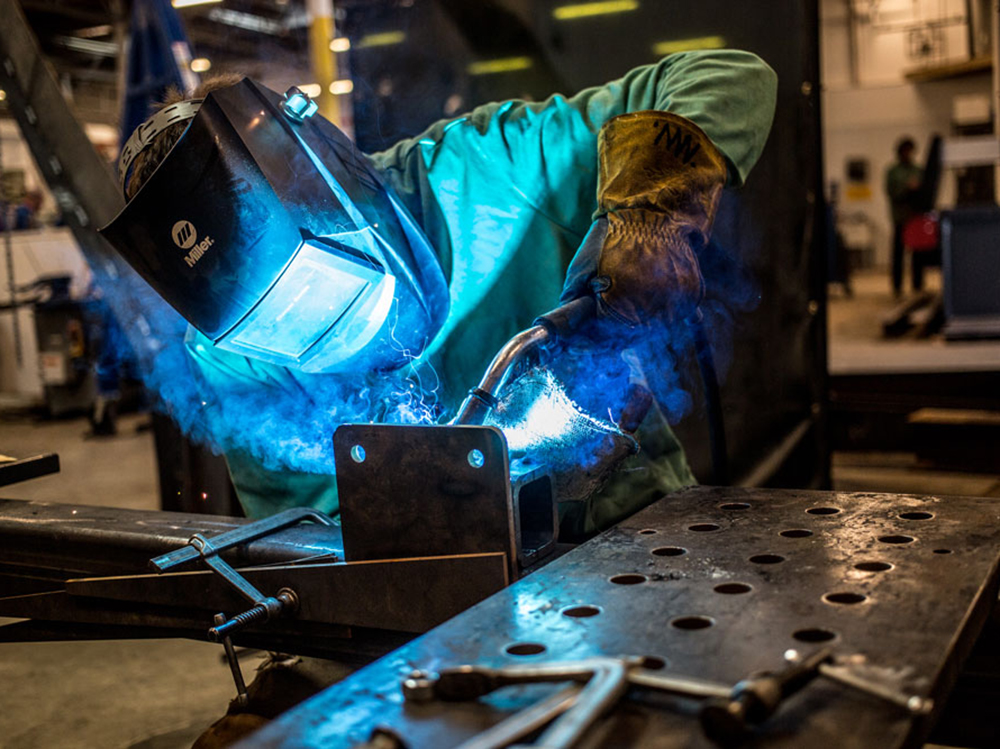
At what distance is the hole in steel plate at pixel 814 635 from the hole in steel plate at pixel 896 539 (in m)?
0.27

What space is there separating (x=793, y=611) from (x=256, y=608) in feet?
1.89

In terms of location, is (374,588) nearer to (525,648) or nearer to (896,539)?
(525,648)

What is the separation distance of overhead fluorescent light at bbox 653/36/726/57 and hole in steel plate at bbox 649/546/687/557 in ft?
6.37

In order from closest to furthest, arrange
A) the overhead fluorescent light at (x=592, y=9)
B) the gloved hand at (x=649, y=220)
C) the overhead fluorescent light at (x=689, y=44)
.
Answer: the gloved hand at (x=649, y=220) < the overhead fluorescent light at (x=689, y=44) < the overhead fluorescent light at (x=592, y=9)

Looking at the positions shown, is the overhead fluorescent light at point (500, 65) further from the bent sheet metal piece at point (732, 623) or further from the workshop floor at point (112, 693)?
the bent sheet metal piece at point (732, 623)

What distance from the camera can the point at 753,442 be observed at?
2.85 meters

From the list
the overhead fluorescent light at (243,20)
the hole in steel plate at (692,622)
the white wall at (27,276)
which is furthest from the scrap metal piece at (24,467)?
the overhead fluorescent light at (243,20)

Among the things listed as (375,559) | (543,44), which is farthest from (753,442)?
(375,559)

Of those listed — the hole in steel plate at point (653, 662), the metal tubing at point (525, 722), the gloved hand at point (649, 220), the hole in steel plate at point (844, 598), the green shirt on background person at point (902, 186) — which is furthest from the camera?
the green shirt on background person at point (902, 186)

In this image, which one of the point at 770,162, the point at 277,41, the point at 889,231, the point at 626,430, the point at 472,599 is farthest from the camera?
the point at 889,231

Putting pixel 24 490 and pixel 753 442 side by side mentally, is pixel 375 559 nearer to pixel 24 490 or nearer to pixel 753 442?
pixel 753 442

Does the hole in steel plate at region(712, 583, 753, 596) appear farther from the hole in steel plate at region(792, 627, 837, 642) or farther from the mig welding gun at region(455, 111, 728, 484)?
the mig welding gun at region(455, 111, 728, 484)

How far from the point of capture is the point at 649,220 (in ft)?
4.03

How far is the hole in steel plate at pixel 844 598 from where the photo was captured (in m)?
0.79
